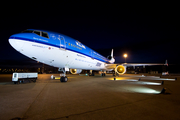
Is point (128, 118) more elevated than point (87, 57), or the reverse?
point (87, 57)

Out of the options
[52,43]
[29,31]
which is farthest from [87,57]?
[29,31]

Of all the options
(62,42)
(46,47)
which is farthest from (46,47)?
(62,42)

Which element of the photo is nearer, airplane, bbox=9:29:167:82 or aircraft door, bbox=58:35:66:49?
airplane, bbox=9:29:167:82

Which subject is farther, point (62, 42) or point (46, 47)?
point (62, 42)

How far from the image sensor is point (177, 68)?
76625mm

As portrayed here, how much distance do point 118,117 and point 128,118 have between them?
0.29m

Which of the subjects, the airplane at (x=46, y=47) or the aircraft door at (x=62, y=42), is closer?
the airplane at (x=46, y=47)

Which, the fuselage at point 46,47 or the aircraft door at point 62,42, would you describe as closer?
the fuselage at point 46,47

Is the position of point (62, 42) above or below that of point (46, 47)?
above

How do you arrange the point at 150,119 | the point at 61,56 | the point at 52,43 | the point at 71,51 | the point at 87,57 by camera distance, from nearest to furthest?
the point at 150,119
the point at 52,43
the point at 61,56
the point at 71,51
the point at 87,57

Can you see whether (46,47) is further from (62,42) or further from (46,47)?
(62,42)

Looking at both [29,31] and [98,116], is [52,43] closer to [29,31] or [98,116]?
[29,31]

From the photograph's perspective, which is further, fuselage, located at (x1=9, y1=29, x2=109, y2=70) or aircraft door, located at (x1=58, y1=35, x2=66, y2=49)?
aircraft door, located at (x1=58, y1=35, x2=66, y2=49)

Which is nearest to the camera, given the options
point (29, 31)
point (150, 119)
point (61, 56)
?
point (150, 119)
